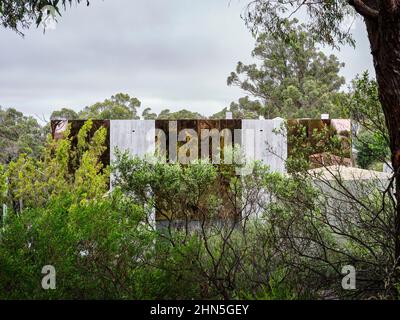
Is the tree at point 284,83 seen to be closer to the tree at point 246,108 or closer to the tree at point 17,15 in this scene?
the tree at point 246,108

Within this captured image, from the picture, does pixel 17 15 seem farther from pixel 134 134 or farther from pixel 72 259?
pixel 134 134

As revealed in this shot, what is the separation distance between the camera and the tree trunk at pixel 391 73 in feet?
8.39

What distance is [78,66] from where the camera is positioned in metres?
7.57

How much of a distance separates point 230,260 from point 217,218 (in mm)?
616

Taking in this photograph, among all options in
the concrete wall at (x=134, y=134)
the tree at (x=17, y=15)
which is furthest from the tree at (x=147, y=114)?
the tree at (x=17, y=15)

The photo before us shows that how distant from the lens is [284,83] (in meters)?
14.4

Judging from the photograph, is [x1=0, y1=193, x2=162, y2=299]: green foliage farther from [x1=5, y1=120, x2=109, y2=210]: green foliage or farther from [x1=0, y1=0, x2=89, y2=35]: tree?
[x1=5, y1=120, x2=109, y2=210]: green foliage

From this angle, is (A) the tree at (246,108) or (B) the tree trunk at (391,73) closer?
(B) the tree trunk at (391,73)

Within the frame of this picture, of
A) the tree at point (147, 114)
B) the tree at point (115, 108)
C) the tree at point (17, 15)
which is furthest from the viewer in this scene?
the tree at point (147, 114)

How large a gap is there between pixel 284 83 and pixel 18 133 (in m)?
7.13

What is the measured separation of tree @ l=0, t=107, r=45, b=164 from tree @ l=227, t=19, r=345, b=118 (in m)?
5.18

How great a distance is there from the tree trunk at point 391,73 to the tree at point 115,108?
11154mm

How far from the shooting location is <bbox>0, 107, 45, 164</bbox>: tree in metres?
11.6

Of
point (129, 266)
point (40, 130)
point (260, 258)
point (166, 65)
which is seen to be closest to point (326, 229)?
point (260, 258)
